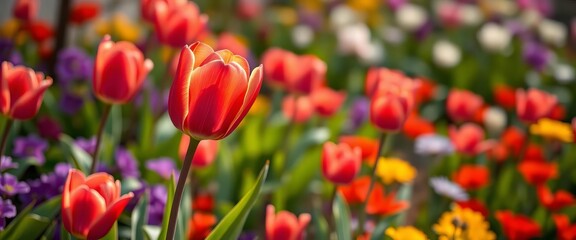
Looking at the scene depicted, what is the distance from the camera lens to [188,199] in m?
1.57

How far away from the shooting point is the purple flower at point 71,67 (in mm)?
2199

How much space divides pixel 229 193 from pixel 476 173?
0.71 meters

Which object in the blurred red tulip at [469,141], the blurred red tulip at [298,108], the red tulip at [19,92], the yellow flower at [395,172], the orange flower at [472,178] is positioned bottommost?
the orange flower at [472,178]

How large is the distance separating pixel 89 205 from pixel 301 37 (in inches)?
107

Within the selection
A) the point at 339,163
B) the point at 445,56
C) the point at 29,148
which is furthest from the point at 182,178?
the point at 445,56

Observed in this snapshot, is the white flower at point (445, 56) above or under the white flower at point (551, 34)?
above

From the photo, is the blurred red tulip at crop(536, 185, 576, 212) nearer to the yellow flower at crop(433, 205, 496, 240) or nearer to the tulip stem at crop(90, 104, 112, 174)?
the yellow flower at crop(433, 205, 496, 240)

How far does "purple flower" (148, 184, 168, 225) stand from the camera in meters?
1.60

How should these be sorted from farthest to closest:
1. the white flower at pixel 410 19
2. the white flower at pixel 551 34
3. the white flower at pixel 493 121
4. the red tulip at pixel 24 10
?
the white flower at pixel 551 34
the white flower at pixel 410 19
the white flower at pixel 493 121
the red tulip at pixel 24 10

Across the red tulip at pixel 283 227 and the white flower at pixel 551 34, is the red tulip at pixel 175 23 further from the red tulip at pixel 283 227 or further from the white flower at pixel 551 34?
the white flower at pixel 551 34

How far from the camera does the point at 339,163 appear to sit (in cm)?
153

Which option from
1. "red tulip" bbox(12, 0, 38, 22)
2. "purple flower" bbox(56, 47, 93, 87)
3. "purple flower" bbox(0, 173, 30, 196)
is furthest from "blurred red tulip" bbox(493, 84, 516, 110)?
"purple flower" bbox(0, 173, 30, 196)

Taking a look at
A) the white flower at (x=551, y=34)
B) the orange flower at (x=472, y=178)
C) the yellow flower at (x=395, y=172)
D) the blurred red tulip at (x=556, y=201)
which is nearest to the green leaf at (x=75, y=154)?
the yellow flower at (x=395, y=172)

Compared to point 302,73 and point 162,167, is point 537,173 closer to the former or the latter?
point 302,73
